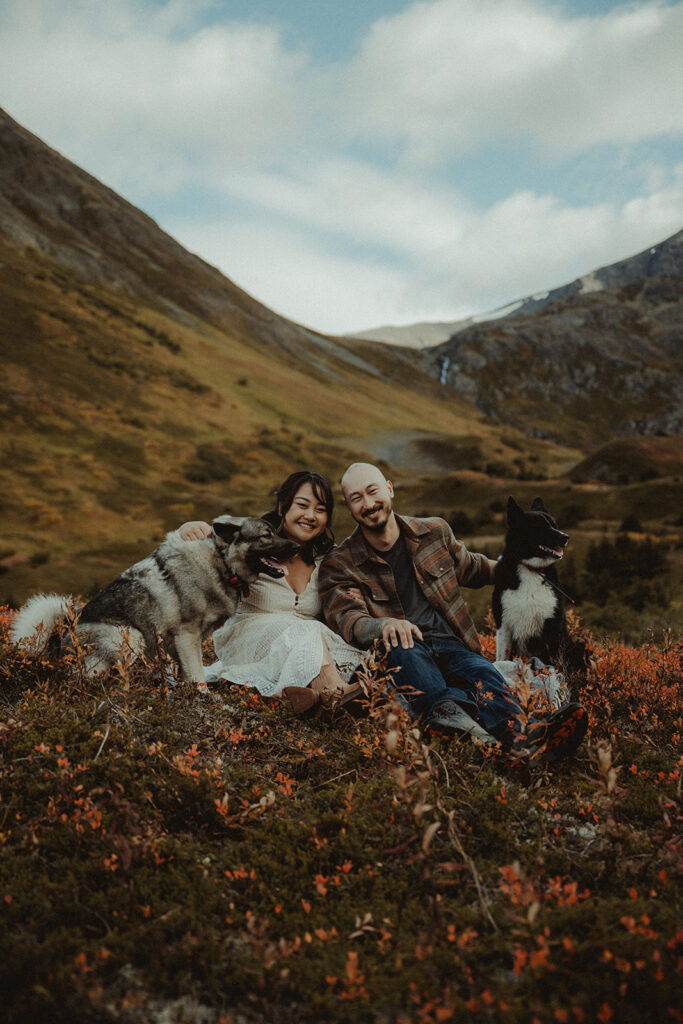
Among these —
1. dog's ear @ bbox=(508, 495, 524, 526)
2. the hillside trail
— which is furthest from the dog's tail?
the hillside trail

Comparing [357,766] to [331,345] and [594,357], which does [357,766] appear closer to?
[331,345]

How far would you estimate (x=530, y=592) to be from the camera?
17.6 ft

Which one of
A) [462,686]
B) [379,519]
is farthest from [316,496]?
[462,686]

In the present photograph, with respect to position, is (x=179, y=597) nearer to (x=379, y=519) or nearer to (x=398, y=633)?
(x=379, y=519)

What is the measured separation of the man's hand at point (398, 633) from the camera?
14.4 ft

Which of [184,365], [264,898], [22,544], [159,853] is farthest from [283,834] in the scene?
[184,365]

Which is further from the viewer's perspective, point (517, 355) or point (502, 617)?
point (517, 355)

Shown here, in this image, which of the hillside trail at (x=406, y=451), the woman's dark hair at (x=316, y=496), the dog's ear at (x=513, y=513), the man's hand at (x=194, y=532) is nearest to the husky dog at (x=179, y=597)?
the man's hand at (x=194, y=532)

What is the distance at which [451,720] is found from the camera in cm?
412

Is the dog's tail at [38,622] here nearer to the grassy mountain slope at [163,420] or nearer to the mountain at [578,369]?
the grassy mountain slope at [163,420]

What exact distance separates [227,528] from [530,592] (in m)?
2.84

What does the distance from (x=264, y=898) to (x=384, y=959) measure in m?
0.63

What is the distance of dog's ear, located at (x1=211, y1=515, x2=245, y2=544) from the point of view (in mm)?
5273

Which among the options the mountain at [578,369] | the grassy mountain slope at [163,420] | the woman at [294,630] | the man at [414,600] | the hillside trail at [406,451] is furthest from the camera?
the mountain at [578,369]
